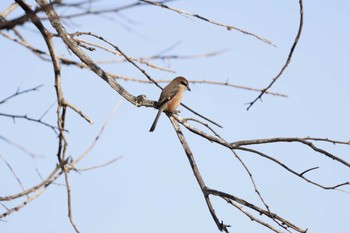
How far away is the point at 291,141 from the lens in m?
3.35

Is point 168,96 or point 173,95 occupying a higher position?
point 173,95

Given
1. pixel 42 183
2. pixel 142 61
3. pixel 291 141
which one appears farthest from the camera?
pixel 142 61

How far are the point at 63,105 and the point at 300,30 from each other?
143cm

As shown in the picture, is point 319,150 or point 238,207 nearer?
point 319,150

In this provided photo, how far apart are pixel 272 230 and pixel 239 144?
0.58 meters

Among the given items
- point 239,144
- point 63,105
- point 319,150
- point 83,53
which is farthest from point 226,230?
point 83,53

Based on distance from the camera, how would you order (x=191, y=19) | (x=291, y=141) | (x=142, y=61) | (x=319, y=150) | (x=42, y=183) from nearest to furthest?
(x=42, y=183)
(x=319, y=150)
(x=291, y=141)
(x=191, y=19)
(x=142, y=61)

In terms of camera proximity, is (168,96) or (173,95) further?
(173,95)

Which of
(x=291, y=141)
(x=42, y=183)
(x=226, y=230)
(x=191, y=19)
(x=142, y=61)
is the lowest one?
(x=42, y=183)

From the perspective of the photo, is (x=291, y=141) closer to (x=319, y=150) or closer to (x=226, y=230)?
(x=319, y=150)

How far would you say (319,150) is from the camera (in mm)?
3129

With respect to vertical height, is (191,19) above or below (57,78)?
above

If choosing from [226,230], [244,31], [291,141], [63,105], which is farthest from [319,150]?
[63,105]

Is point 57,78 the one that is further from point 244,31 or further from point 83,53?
point 244,31
